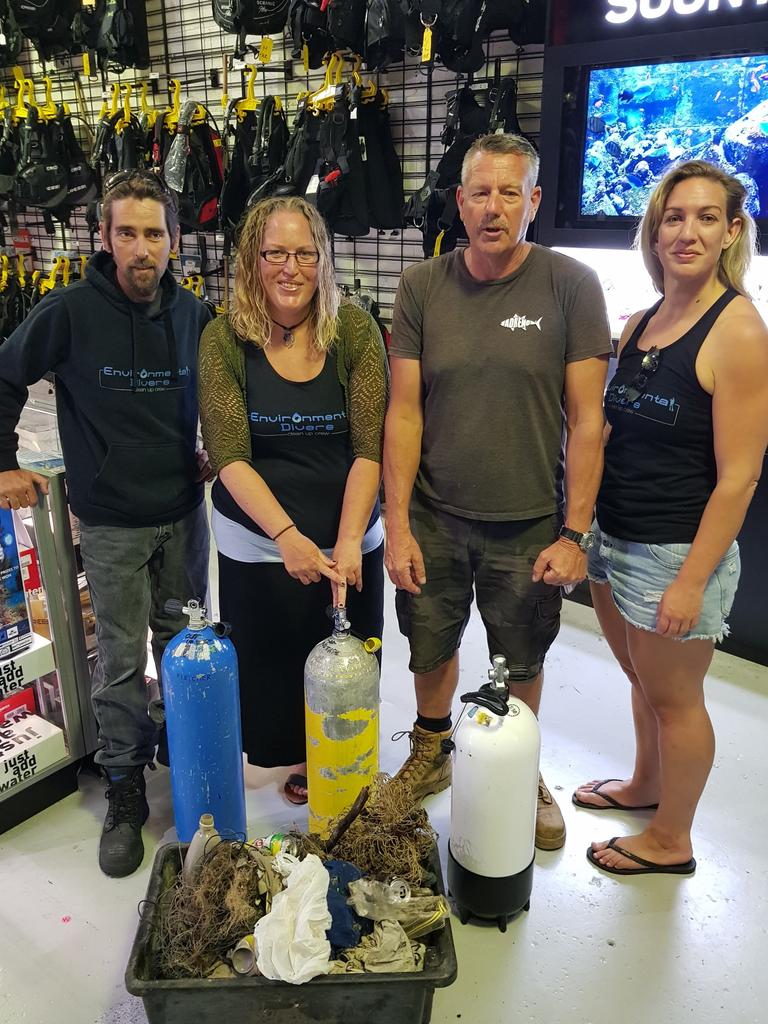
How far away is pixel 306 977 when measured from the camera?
1.40 m

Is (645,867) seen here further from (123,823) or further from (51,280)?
(51,280)

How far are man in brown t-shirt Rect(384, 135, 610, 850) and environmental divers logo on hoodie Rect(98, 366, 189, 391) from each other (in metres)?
0.56

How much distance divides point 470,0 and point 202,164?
195 cm

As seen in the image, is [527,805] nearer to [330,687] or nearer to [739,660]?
[330,687]

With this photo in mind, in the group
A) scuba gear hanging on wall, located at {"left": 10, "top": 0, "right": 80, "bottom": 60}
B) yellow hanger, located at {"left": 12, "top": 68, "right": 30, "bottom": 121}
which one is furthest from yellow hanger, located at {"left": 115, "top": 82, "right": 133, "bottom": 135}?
yellow hanger, located at {"left": 12, "top": 68, "right": 30, "bottom": 121}

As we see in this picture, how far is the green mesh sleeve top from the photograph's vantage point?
1903 millimetres

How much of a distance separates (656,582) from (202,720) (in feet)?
3.63

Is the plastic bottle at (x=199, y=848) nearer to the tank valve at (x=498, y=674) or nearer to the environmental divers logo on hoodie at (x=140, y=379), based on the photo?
the tank valve at (x=498, y=674)

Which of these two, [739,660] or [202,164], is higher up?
[202,164]

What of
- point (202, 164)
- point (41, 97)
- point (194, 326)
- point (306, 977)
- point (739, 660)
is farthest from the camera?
point (41, 97)

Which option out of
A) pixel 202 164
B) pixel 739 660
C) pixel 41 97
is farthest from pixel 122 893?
Answer: pixel 41 97

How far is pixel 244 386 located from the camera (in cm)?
193

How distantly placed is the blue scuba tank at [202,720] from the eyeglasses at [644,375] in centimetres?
109

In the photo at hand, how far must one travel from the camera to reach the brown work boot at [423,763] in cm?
233
